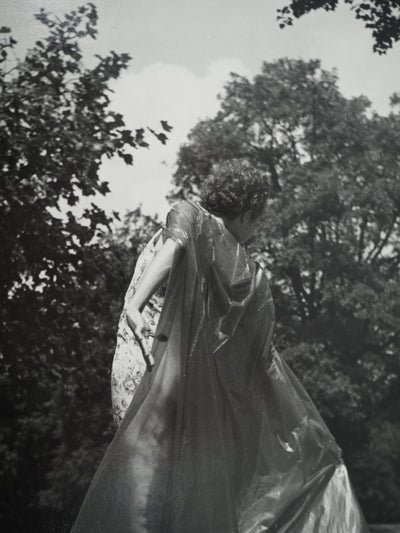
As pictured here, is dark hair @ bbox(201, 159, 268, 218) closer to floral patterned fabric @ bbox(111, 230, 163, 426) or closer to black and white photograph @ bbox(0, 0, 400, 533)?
black and white photograph @ bbox(0, 0, 400, 533)

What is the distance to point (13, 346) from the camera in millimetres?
8000

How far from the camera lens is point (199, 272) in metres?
2.69

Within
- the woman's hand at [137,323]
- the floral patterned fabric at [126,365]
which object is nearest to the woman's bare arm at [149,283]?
the woman's hand at [137,323]

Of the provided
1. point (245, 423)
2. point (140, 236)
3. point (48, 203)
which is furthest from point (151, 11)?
point (140, 236)

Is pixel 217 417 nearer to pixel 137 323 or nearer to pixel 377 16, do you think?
pixel 137 323

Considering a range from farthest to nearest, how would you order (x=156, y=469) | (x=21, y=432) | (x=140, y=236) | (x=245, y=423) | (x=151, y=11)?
(x=140, y=236) → (x=21, y=432) → (x=151, y=11) → (x=245, y=423) → (x=156, y=469)

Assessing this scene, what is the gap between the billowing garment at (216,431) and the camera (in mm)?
2367

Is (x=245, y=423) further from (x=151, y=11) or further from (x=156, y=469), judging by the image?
(x=151, y=11)

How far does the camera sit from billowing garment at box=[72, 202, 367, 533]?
2.37 m

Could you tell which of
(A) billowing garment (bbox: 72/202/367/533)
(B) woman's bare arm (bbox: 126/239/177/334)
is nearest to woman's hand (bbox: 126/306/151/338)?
(B) woman's bare arm (bbox: 126/239/177/334)

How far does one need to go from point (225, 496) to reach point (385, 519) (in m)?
23.1

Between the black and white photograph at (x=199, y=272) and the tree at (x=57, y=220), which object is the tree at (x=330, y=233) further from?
the tree at (x=57, y=220)

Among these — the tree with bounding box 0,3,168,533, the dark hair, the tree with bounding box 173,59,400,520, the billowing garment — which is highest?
the tree with bounding box 173,59,400,520

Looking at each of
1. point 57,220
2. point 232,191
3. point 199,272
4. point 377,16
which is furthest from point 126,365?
point 57,220
